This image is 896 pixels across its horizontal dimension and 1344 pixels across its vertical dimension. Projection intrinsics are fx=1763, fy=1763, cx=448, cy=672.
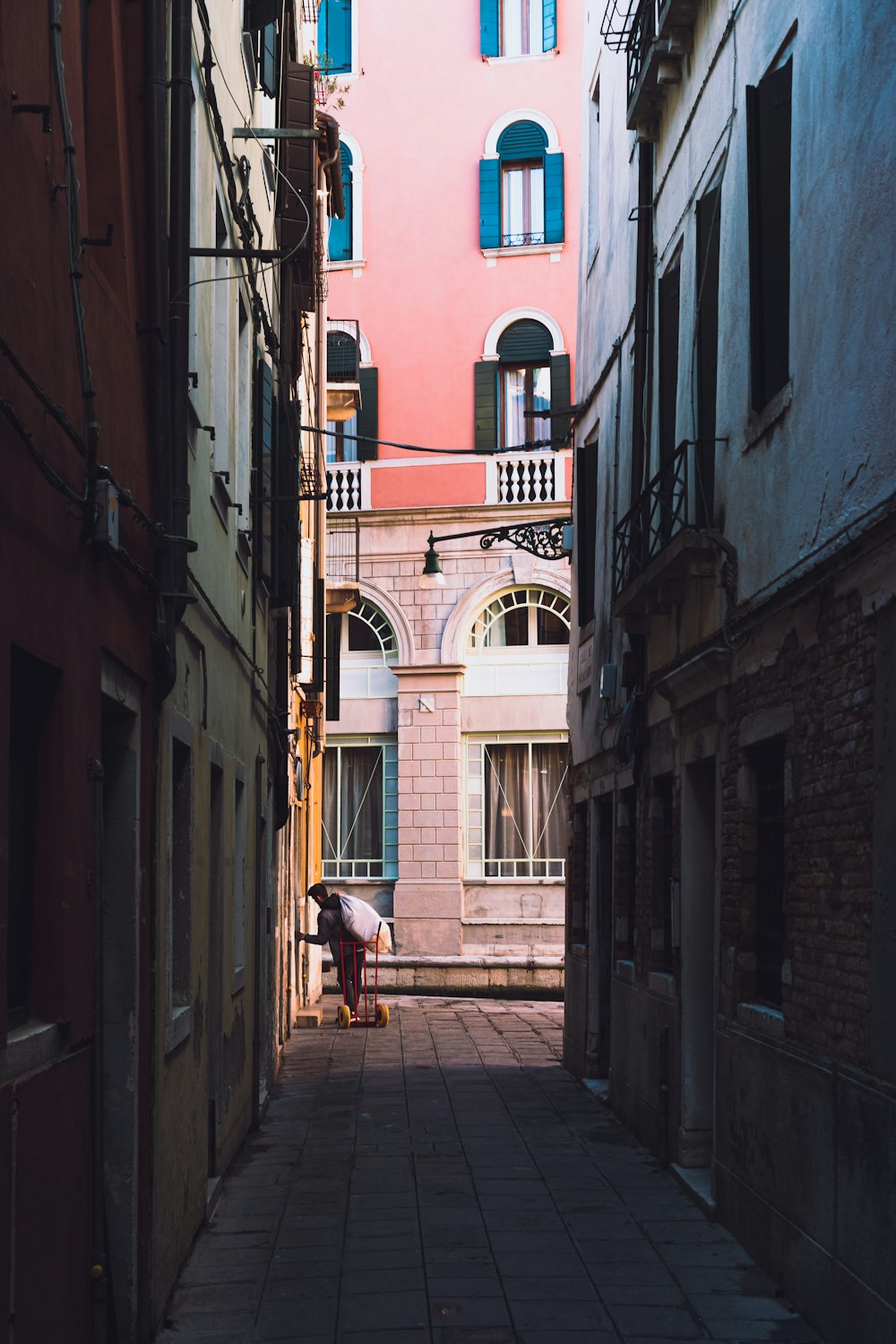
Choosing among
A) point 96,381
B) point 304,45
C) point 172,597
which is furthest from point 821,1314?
point 304,45

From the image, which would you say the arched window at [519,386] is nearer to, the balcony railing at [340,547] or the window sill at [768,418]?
the balcony railing at [340,547]

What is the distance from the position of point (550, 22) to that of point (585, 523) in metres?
14.0

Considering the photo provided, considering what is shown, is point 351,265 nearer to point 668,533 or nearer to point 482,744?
point 482,744

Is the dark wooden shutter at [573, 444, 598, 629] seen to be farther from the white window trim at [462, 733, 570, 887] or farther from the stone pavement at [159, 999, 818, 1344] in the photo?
the white window trim at [462, 733, 570, 887]

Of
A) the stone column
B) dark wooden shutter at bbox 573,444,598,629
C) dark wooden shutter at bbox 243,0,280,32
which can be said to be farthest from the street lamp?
dark wooden shutter at bbox 243,0,280,32

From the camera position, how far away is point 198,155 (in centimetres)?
918

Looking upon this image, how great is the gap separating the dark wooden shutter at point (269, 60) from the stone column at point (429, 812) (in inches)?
549

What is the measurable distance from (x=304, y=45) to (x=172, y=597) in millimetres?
15690

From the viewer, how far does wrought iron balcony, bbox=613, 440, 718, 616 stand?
32.5 ft

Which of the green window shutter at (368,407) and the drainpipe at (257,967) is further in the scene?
the green window shutter at (368,407)

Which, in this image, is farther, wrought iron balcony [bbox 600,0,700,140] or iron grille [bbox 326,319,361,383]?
iron grille [bbox 326,319,361,383]

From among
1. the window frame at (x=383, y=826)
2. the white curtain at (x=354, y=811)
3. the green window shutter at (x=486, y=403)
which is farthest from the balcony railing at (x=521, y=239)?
the white curtain at (x=354, y=811)

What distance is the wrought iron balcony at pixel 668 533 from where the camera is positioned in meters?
9.91

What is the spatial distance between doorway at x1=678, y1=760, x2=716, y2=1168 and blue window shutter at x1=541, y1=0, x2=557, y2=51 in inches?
790
